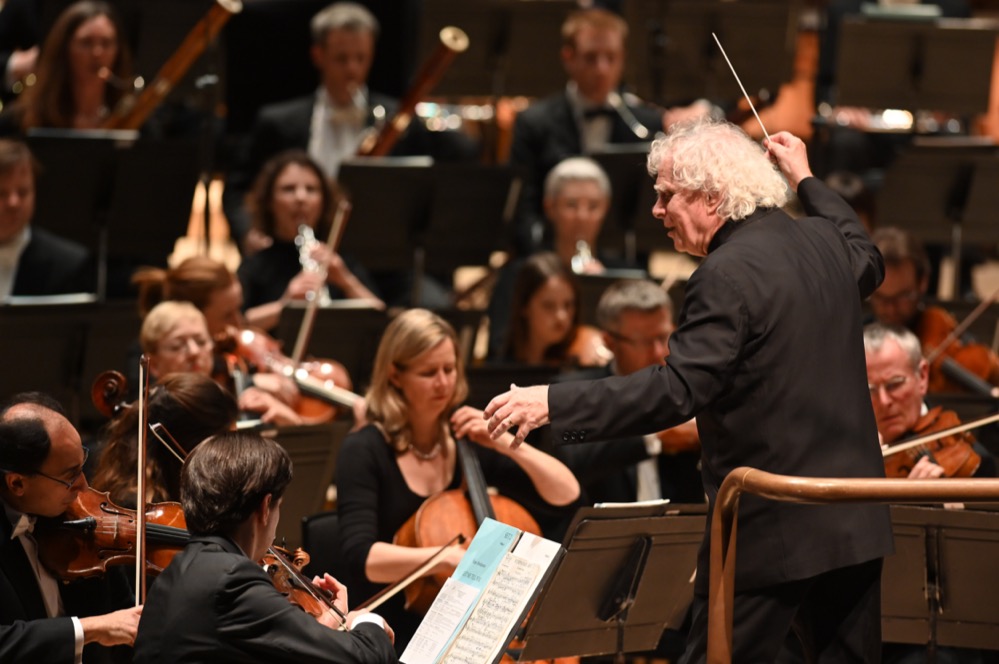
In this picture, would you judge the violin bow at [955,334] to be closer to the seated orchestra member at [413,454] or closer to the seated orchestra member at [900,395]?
the seated orchestra member at [900,395]

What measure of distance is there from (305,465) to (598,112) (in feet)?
10.0

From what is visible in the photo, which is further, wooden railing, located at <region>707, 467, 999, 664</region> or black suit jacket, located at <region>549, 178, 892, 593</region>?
black suit jacket, located at <region>549, 178, 892, 593</region>

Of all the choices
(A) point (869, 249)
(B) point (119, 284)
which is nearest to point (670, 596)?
(A) point (869, 249)

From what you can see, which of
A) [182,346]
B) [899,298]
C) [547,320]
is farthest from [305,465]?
[899,298]

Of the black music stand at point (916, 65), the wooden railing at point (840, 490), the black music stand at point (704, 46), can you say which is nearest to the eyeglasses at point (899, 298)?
the black music stand at point (916, 65)

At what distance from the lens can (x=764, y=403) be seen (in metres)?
2.64

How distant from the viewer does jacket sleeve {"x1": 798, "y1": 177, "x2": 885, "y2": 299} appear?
2863 millimetres

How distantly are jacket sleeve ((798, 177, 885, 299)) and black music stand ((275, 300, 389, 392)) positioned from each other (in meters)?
2.26

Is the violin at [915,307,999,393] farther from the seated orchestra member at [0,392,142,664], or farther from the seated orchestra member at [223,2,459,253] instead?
the seated orchestra member at [0,392,142,664]

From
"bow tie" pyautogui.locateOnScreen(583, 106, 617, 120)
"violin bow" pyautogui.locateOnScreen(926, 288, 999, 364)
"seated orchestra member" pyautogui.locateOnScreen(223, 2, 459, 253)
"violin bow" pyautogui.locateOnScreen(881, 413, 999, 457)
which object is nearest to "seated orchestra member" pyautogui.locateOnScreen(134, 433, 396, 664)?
"violin bow" pyautogui.locateOnScreen(881, 413, 999, 457)

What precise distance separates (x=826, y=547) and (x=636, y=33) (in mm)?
4375

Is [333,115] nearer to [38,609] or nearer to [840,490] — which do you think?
[38,609]

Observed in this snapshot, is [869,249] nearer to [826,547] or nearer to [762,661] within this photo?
[826,547]

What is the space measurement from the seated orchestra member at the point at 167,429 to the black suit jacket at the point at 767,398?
0.97m
